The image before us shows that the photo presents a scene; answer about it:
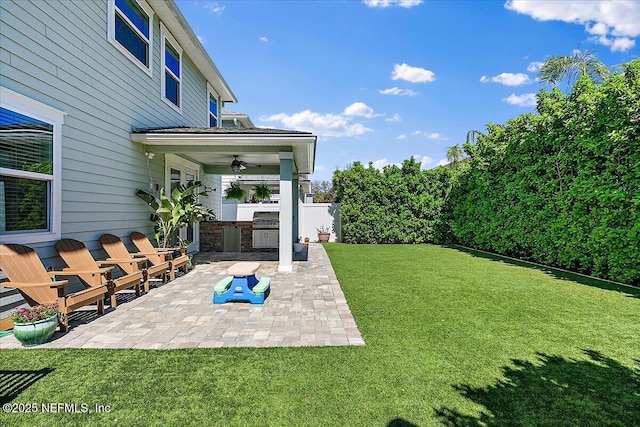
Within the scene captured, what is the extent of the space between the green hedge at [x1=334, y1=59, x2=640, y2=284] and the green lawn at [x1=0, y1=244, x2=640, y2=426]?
10.1ft

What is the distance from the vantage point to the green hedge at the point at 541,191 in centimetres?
703

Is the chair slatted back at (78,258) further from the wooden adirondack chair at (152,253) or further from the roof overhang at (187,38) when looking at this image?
the roof overhang at (187,38)

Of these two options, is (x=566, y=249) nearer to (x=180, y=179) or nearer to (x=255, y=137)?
(x=255, y=137)

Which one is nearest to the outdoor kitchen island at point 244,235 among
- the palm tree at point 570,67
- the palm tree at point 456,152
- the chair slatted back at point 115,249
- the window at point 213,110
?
the window at point 213,110

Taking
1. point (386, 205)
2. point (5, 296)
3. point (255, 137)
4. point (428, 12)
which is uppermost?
point (428, 12)

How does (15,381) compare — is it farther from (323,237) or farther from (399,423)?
(323,237)

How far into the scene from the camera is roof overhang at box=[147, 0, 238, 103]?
7973 millimetres

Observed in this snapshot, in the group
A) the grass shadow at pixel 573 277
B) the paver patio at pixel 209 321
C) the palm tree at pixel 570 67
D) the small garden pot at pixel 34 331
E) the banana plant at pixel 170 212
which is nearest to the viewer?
the small garden pot at pixel 34 331

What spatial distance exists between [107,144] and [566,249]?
392 inches

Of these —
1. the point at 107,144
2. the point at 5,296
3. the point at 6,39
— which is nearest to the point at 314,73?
the point at 107,144

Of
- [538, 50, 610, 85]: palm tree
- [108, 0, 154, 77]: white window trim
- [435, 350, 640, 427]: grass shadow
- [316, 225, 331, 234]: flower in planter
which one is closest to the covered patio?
[108, 0, 154, 77]: white window trim

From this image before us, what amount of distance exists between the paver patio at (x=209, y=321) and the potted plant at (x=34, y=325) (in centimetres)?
Answer: 11

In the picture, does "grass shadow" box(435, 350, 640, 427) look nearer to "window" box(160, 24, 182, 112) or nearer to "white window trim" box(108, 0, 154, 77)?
"white window trim" box(108, 0, 154, 77)

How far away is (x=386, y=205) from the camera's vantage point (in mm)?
15117
